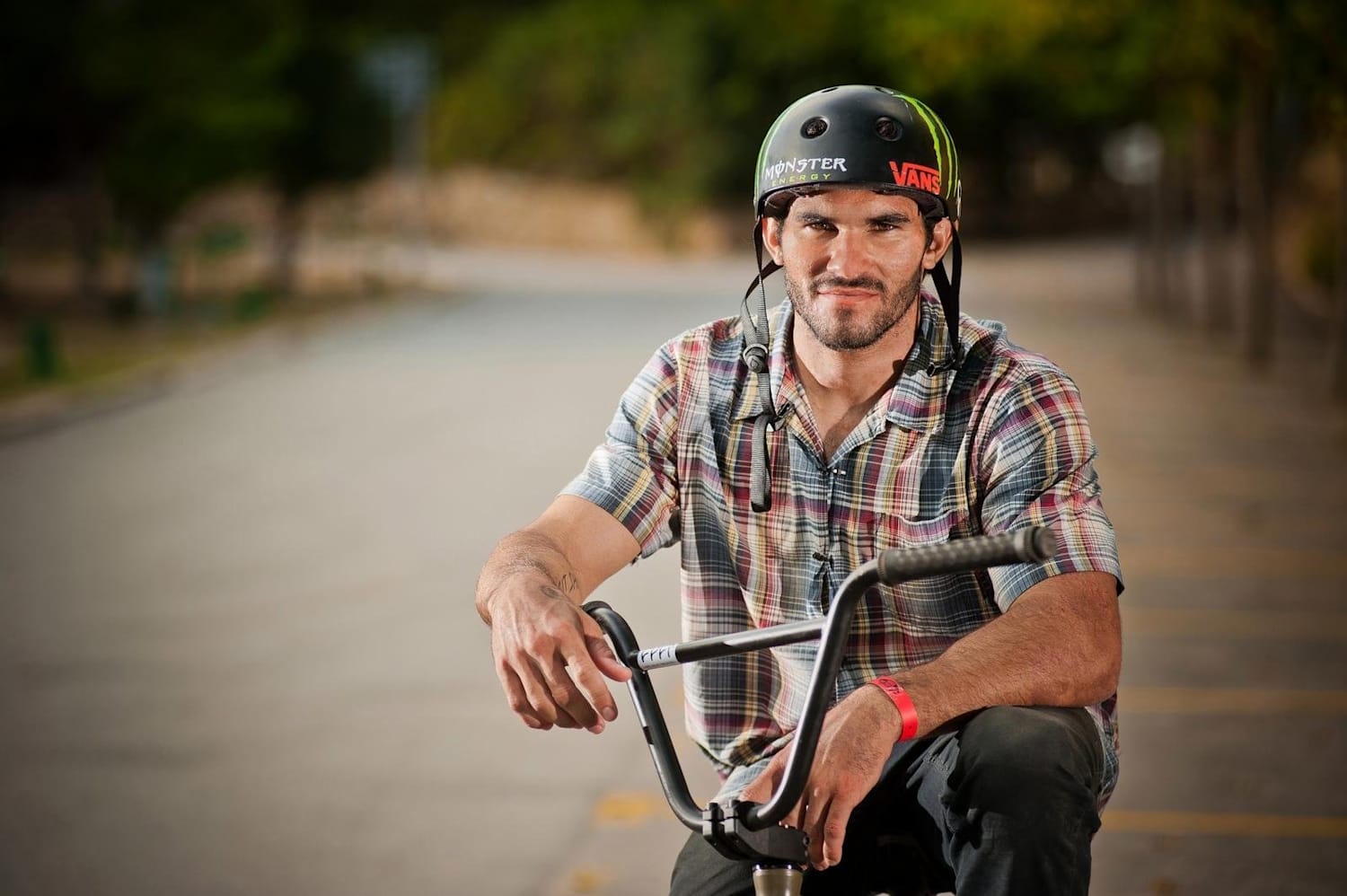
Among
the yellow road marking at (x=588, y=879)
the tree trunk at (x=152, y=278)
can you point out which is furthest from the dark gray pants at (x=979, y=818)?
the tree trunk at (x=152, y=278)

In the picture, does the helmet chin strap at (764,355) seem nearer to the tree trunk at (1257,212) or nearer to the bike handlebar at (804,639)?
the bike handlebar at (804,639)

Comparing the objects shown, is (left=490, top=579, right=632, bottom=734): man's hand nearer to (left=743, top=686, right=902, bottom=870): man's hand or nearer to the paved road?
(left=743, top=686, right=902, bottom=870): man's hand

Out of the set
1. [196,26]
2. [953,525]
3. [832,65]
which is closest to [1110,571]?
[953,525]

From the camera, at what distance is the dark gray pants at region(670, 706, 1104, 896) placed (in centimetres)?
250

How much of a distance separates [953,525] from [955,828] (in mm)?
541

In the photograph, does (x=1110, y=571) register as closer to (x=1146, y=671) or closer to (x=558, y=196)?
(x=1146, y=671)

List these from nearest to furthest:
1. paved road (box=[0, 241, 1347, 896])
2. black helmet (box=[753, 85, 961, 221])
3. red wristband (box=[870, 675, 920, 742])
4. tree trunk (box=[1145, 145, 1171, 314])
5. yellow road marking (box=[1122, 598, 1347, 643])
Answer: red wristband (box=[870, 675, 920, 742]) < black helmet (box=[753, 85, 961, 221]) < paved road (box=[0, 241, 1347, 896]) < yellow road marking (box=[1122, 598, 1347, 643]) < tree trunk (box=[1145, 145, 1171, 314])

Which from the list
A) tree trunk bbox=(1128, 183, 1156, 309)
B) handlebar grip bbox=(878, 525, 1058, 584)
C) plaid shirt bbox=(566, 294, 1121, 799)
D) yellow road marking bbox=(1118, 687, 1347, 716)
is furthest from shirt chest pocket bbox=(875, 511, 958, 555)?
tree trunk bbox=(1128, 183, 1156, 309)

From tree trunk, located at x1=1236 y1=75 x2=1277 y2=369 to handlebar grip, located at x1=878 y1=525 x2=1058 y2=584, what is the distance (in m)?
16.8

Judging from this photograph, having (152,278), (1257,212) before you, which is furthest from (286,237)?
(1257,212)

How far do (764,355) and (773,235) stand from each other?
0.21 meters

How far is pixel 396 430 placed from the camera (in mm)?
15352

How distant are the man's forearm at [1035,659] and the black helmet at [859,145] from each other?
0.67 meters

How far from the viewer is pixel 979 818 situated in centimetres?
254
